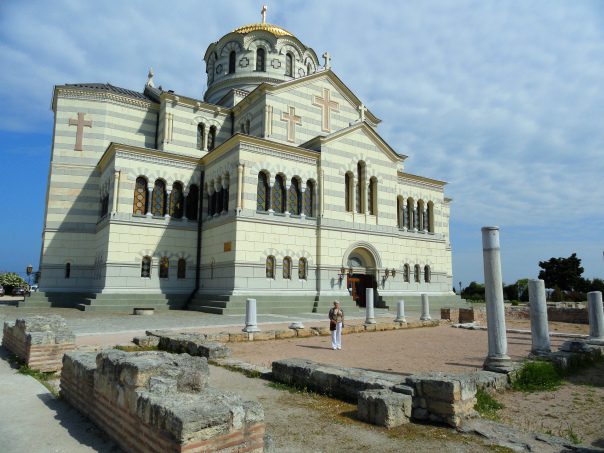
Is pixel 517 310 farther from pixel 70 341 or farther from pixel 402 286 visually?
pixel 70 341

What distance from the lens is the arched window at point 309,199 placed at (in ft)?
87.0

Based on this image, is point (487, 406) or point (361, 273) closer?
point (487, 406)

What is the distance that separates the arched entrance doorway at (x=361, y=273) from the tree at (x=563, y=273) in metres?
43.6

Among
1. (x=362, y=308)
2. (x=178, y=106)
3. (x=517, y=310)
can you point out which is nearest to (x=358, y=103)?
(x=178, y=106)

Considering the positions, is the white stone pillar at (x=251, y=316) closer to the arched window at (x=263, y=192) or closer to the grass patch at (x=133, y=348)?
the grass patch at (x=133, y=348)

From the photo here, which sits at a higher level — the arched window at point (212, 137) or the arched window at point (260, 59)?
the arched window at point (260, 59)

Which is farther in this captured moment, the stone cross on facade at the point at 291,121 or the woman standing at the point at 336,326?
the stone cross on facade at the point at 291,121

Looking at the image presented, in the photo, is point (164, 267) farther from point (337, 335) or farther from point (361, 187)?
point (337, 335)

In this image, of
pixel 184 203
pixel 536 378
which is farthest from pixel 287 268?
pixel 536 378

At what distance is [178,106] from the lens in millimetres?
30953

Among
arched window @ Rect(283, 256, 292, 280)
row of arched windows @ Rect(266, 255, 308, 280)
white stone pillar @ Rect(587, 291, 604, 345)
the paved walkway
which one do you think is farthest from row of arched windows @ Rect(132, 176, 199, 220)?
white stone pillar @ Rect(587, 291, 604, 345)

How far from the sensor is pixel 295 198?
26422 mm

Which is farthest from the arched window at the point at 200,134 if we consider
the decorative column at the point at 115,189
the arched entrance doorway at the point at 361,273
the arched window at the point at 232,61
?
the arched entrance doorway at the point at 361,273

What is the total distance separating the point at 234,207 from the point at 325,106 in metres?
11.9
